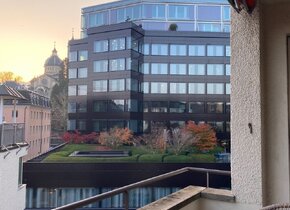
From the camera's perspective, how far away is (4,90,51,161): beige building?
1208cm

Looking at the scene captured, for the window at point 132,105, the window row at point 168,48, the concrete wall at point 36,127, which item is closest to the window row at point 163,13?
the window row at point 168,48

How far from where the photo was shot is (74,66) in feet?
58.6

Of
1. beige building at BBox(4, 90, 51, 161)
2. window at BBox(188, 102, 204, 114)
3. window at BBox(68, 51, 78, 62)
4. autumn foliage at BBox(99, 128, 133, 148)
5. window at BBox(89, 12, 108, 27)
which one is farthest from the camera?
window at BBox(89, 12, 108, 27)

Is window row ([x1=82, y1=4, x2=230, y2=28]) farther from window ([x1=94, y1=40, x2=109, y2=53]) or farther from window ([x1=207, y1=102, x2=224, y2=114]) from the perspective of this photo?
window ([x1=207, y1=102, x2=224, y2=114])

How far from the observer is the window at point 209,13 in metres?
19.8

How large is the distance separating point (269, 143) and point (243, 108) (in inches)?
8.5

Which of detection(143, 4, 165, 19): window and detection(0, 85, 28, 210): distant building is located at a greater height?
detection(143, 4, 165, 19): window

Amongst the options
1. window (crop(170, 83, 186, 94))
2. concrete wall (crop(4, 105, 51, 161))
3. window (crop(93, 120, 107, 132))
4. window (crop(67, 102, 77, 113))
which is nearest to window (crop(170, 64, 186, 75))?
window (crop(170, 83, 186, 94))

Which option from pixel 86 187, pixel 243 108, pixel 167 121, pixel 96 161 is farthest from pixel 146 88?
pixel 243 108

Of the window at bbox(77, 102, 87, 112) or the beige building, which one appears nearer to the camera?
the beige building

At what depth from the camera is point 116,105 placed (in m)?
16.9

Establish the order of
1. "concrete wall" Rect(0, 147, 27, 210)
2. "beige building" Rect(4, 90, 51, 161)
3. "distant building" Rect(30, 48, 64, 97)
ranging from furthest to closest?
"distant building" Rect(30, 48, 64, 97)
"beige building" Rect(4, 90, 51, 161)
"concrete wall" Rect(0, 147, 27, 210)

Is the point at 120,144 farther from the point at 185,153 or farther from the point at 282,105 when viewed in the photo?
the point at 282,105

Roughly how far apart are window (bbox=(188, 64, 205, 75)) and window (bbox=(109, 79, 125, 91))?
3.83 m
